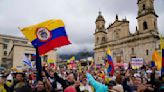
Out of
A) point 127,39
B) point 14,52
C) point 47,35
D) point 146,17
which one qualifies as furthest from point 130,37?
point 47,35

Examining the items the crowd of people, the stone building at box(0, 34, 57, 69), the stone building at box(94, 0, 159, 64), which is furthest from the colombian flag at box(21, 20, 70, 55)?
the stone building at box(0, 34, 57, 69)

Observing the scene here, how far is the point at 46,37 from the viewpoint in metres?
6.80

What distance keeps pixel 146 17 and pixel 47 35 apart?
1769 inches

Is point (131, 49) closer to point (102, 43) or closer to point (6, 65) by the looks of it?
point (102, 43)

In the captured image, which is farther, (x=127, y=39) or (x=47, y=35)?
(x=127, y=39)

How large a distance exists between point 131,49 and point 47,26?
46535mm

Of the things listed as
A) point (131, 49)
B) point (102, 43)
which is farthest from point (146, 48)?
point (102, 43)

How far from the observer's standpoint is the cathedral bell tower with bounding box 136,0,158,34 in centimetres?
4800

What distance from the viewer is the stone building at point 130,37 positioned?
4743 centimetres

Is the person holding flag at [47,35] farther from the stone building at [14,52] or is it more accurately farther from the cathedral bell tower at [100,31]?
the cathedral bell tower at [100,31]

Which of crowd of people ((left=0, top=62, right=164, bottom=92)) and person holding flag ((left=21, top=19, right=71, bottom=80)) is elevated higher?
person holding flag ((left=21, top=19, right=71, bottom=80))

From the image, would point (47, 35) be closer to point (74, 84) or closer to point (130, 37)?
point (74, 84)

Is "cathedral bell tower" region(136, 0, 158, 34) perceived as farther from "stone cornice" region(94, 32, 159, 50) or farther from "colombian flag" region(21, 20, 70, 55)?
"colombian flag" region(21, 20, 70, 55)

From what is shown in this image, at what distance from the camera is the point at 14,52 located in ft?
213
